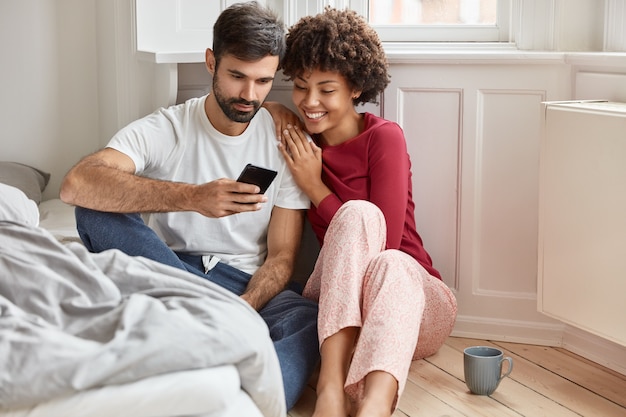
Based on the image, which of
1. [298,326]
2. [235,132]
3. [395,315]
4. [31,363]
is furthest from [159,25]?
[31,363]

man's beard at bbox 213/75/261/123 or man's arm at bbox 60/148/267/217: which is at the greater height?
man's beard at bbox 213/75/261/123

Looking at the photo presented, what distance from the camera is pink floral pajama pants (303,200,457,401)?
2.07 metres

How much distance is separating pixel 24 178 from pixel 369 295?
1378 mm

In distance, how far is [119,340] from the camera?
163 cm

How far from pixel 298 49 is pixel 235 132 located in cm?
28

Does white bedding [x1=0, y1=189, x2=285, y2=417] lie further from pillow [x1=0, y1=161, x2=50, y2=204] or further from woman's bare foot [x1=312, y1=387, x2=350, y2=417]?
pillow [x1=0, y1=161, x2=50, y2=204]

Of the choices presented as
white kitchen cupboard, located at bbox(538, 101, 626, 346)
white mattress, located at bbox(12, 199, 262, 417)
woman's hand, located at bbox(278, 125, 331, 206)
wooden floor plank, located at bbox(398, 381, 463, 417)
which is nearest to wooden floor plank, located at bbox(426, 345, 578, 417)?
wooden floor plank, located at bbox(398, 381, 463, 417)

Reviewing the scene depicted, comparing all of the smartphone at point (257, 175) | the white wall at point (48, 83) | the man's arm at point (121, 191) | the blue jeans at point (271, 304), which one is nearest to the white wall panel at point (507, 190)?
the blue jeans at point (271, 304)

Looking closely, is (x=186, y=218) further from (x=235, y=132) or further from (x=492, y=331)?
(x=492, y=331)

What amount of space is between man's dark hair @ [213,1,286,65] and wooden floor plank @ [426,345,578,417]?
0.96 meters

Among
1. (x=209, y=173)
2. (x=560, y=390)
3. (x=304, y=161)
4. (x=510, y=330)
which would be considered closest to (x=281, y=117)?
(x=304, y=161)

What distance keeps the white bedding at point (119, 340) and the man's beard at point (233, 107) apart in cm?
61

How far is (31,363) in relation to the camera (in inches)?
61.7

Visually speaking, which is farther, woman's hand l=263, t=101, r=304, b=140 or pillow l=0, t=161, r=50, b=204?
pillow l=0, t=161, r=50, b=204
